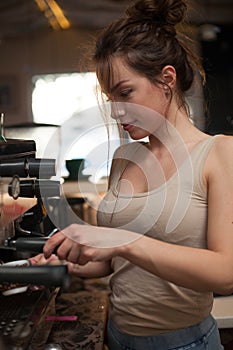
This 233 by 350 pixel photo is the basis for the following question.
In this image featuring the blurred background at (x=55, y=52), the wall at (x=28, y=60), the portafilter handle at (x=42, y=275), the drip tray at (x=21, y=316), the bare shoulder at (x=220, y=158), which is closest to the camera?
the portafilter handle at (x=42, y=275)

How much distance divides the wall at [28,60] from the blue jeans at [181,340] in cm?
331

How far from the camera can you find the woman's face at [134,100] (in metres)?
0.70

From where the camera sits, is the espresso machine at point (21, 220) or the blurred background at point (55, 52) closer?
the espresso machine at point (21, 220)

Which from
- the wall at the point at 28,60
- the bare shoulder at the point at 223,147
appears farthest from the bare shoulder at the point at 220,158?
the wall at the point at 28,60

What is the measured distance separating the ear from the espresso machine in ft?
0.66

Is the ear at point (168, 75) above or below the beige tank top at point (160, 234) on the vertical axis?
above

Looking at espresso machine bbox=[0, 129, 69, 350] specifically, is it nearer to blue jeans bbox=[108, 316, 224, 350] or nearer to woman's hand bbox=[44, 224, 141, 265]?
woman's hand bbox=[44, 224, 141, 265]

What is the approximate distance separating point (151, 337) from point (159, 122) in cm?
31

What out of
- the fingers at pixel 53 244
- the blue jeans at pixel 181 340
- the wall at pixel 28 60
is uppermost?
the wall at pixel 28 60

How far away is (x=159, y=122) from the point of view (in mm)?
745

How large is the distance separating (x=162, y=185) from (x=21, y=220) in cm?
25

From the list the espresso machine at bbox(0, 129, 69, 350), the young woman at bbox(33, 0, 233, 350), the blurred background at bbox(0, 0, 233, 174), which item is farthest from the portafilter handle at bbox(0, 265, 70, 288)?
the blurred background at bbox(0, 0, 233, 174)

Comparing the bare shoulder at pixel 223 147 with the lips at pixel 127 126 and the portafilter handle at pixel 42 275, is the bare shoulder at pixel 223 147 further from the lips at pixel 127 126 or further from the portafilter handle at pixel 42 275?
the portafilter handle at pixel 42 275

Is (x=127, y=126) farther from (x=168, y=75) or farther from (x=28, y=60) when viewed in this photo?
(x=28, y=60)
